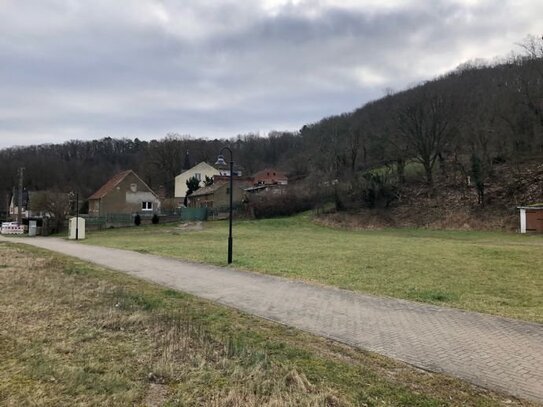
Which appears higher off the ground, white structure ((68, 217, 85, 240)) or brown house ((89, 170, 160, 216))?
brown house ((89, 170, 160, 216))

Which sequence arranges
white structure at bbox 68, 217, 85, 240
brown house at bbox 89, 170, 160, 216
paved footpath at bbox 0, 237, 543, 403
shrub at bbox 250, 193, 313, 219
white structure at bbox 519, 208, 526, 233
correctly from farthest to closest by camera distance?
brown house at bbox 89, 170, 160, 216 < shrub at bbox 250, 193, 313, 219 < white structure at bbox 68, 217, 85, 240 < white structure at bbox 519, 208, 526, 233 < paved footpath at bbox 0, 237, 543, 403

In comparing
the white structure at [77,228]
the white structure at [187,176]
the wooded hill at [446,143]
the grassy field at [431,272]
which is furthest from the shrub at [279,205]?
the white structure at [187,176]

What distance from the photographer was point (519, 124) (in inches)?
2245

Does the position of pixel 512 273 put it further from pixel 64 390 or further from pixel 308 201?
pixel 308 201

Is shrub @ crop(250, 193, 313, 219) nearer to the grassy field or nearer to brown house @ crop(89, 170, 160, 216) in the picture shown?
brown house @ crop(89, 170, 160, 216)

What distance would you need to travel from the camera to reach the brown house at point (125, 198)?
2633 inches

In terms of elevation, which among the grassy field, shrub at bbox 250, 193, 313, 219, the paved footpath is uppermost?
shrub at bbox 250, 193, 313, 219

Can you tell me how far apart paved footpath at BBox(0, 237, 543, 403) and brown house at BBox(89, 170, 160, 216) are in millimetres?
55825

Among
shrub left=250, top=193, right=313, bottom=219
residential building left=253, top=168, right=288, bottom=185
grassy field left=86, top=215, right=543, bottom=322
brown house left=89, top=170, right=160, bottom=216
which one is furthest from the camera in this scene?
residential building left=253, top=168, right=288, bottom=185

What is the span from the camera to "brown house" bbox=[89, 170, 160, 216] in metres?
66.9

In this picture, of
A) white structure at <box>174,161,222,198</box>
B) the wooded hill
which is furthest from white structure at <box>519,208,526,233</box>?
white structure at <box>174,161,222,198</box>

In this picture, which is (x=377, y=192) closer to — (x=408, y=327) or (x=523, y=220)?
(x=523, y=220)

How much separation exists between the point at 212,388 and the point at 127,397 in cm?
87

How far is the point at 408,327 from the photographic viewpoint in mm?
8445
